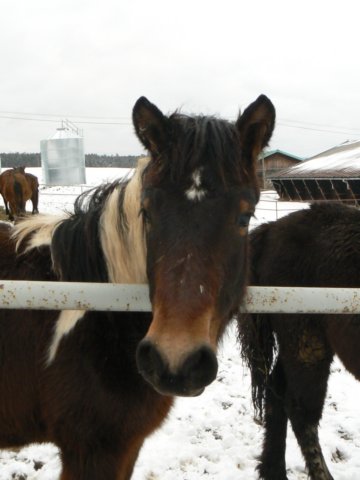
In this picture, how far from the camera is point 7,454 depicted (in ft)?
11.9

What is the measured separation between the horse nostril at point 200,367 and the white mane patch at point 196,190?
0.58 m

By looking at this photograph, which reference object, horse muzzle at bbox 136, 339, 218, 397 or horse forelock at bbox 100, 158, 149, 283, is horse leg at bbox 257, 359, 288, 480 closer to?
horse forelock at bbox 100, 158, 149, 283

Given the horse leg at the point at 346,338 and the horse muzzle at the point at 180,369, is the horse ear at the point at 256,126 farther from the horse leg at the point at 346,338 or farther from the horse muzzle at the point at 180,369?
the horse leg at the point at 346,338

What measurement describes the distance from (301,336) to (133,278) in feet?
6.24

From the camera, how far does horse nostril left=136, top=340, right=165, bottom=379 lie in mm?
1397

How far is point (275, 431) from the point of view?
355cm

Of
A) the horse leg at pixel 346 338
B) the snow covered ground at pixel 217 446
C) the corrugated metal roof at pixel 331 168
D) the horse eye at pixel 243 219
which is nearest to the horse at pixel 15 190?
the snow covered ground at pixel 217 446

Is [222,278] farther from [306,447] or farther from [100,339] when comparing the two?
[306,447]

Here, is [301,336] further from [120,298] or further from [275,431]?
[120,298]

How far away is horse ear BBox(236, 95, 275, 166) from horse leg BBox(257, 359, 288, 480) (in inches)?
95.1

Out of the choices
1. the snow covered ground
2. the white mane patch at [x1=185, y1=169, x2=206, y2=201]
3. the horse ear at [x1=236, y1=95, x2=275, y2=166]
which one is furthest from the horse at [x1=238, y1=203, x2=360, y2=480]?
the white mane patch at [x1=185, y1=169, x2=206, y2=201]

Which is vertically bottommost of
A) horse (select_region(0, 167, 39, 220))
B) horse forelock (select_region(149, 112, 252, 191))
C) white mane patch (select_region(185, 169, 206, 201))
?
horse (select_region(0, 167, 39, 220))

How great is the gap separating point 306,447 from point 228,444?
2.45 feet

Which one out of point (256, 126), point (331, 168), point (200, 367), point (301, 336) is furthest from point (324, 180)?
point (200, 367)
